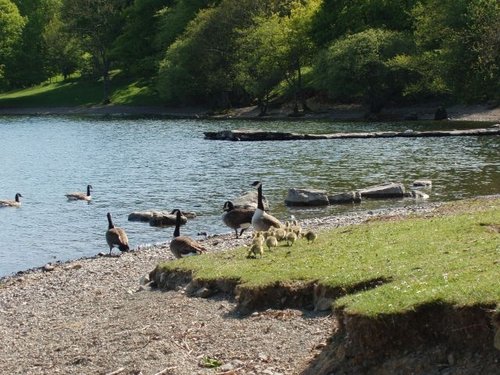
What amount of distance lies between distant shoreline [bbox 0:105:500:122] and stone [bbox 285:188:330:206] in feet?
153

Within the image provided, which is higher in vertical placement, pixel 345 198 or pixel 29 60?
pixel 29 60

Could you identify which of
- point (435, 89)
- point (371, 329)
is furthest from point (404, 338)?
point (435, 89)

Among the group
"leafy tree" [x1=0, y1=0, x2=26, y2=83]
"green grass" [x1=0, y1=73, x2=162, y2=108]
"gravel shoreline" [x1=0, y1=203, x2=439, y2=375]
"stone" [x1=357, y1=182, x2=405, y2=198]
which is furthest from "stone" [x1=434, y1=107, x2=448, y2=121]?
"leafy tree" [x1=0, y1=0, x2=26, y2=83]

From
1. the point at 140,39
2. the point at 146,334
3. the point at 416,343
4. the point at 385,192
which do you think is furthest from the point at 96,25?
the point at 416,343

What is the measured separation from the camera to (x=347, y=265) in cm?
1534

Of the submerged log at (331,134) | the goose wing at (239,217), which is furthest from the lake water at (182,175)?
the goose wing at (239,217)

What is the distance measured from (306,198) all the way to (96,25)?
10647cm

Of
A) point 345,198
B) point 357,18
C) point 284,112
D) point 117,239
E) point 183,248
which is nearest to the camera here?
point 183,248

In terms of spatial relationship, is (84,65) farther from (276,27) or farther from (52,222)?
(52,222)

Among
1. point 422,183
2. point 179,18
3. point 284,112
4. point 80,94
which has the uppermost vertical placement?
point 179,18

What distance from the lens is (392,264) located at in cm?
1480

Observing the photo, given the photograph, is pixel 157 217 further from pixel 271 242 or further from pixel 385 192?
pixel 271 242

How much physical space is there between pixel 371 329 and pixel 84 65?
137645mm

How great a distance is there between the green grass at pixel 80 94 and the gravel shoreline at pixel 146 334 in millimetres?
109223
